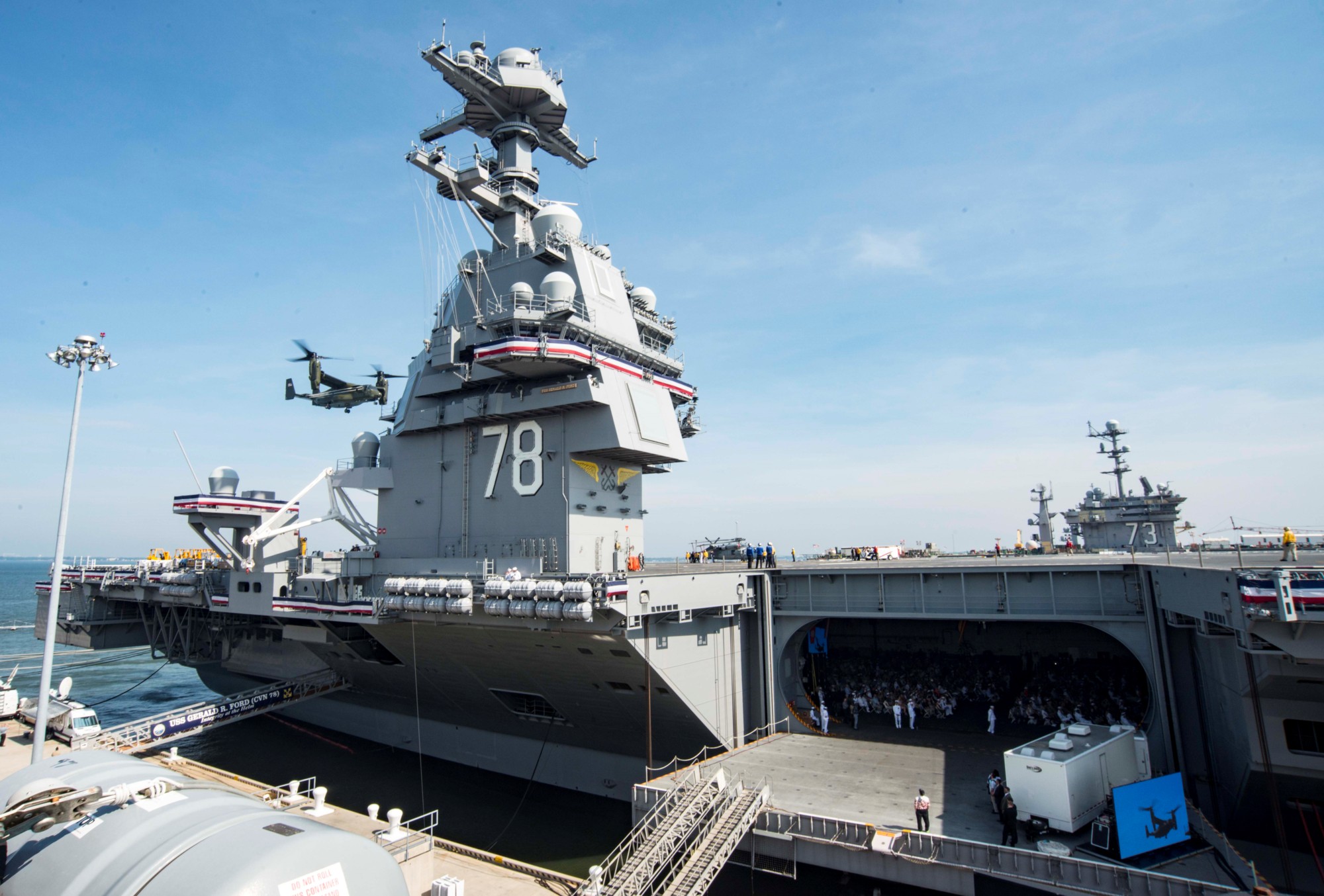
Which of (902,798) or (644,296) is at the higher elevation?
(644,296)

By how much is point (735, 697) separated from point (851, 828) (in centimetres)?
707

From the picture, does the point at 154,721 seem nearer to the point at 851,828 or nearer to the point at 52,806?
the point at 52,806

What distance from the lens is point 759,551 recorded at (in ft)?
74.5

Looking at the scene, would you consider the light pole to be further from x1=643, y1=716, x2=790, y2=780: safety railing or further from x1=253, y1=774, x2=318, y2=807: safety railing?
x1=643, y1=716, x2=790, y2=780: safety railing

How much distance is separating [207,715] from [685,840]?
1645 centimetres

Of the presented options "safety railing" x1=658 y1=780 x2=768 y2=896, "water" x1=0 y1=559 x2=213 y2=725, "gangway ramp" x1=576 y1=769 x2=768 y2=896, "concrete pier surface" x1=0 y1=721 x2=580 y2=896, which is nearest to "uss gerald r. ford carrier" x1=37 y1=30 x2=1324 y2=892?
"gangway ramp" x1=576 y1=769 x2=768 y2=896

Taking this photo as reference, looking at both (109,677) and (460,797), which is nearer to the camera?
(460,797)

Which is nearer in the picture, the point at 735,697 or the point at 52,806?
the point at 52,806

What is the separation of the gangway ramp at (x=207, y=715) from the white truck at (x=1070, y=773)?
20.9m

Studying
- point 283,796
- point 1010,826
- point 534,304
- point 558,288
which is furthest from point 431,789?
point 1010,826

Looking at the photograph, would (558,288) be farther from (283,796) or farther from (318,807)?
(283,796)

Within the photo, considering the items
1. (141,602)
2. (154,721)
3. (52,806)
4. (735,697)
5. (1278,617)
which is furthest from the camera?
(141,602)

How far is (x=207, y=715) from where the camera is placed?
20844 millimetres

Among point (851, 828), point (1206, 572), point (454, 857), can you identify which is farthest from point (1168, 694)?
point (454, 857)
